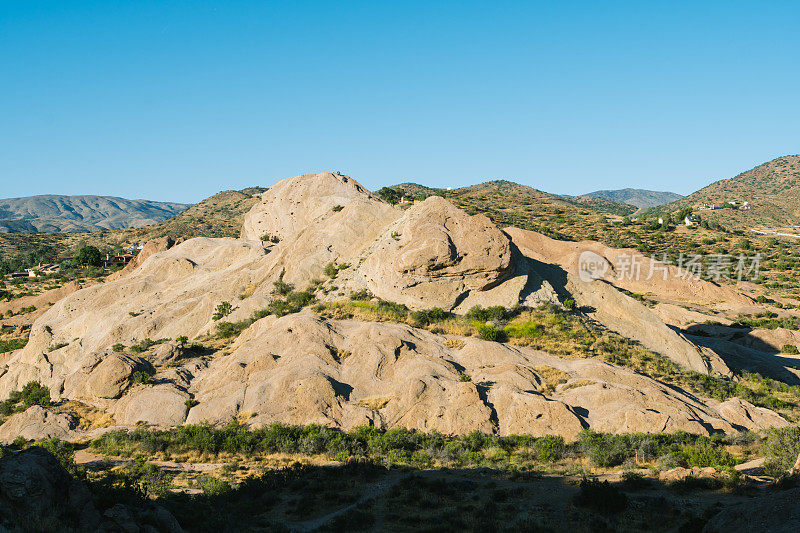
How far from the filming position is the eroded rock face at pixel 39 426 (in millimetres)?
20578

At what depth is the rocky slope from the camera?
65.9 ft

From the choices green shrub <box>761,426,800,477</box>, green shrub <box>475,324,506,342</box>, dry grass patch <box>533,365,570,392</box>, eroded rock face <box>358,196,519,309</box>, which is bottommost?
green shrub <box>761,426,800,477</box>

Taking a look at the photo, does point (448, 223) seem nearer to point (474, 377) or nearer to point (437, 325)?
point (437, 325)

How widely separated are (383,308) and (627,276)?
42.1 m

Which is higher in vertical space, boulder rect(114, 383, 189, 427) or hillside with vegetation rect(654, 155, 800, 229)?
hillside with vegetation rect(654, 155, 800, 229)

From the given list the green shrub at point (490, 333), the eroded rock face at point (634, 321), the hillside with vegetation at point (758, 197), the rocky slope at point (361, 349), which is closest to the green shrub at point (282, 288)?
the rocky slope at point (361, 349)

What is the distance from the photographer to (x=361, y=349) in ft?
75.6

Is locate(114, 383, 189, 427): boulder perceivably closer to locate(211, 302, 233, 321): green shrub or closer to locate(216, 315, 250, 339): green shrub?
locate(216, 315, 250, 339): green shrub

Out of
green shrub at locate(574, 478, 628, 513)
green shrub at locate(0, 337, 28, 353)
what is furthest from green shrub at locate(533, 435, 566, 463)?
green shrub at locate(0, 337, 28, 353)

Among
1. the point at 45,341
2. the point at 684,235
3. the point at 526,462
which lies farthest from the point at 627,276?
the point at 45,341

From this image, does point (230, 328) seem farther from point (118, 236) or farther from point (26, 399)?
point (118, 236)

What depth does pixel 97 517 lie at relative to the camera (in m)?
9.74

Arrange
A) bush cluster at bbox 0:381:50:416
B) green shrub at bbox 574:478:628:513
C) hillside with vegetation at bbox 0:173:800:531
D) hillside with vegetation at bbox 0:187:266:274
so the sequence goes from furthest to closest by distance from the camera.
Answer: hillside with vegetation at bbox 0:187:266:274, bush cluster at bbox 0:381:50:416, hillside with vegetation at bbox 0:173:800:531, green shrub at bbox 574:478:628:513

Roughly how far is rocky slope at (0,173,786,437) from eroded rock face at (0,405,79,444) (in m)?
1.48
